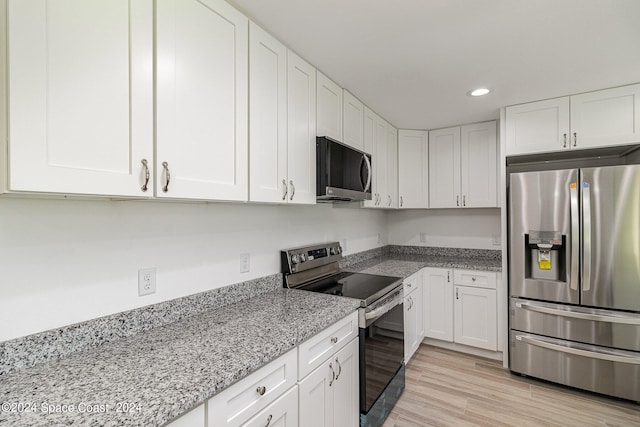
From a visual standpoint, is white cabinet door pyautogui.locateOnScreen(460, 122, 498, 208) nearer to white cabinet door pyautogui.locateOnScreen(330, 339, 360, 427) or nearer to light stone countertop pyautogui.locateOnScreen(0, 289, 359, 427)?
white cabinet door pyautogui.locateOnScreen(330, 339, 360, 427)

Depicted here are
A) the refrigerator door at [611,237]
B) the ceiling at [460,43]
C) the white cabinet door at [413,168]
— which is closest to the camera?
the ceiling at [460,43]

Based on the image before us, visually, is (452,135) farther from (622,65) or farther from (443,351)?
(443,351)

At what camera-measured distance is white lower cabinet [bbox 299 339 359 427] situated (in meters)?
1.32

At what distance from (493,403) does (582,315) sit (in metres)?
0.95

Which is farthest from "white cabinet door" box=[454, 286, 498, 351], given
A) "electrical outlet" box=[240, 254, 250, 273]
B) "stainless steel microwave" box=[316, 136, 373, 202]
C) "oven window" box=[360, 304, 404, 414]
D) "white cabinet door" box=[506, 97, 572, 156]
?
"electrical outlet" box=[240, 254, 250, 273]

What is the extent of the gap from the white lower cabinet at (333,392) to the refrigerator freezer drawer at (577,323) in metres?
1.69

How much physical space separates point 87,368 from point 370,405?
1.47 metres

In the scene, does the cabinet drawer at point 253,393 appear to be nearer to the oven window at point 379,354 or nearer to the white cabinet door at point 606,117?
the oven window at point 379,354

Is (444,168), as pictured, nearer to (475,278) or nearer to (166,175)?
(475,278)

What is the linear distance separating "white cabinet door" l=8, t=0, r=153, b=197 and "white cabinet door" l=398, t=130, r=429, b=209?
2.80 m

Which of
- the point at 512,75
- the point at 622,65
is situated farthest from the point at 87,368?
the point at 622,65

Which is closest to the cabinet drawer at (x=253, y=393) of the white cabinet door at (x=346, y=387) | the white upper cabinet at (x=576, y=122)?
the white cabinet door at (x=346, y=387)

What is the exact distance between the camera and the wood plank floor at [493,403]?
6.63 ft

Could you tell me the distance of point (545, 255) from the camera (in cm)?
239
